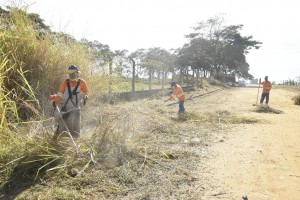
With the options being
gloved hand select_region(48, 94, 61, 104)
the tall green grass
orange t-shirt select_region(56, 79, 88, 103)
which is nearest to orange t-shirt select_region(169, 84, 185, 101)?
the tall green grass

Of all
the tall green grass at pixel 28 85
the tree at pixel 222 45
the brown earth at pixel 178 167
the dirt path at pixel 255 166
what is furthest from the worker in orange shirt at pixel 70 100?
the tree at pixel 222 45

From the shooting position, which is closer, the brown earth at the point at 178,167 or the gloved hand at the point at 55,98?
the brown earth at the point at 178,167

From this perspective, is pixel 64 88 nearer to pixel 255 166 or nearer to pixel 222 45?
pixel 255 166

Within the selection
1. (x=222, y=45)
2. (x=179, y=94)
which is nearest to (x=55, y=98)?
(x=179, y=94)

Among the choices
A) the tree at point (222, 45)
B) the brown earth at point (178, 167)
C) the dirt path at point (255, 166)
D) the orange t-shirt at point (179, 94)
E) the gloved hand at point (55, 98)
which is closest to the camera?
the brown earth at point (178, 167)

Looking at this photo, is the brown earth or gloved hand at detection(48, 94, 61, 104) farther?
gloved hand at detection(48, 94, 61, 104)

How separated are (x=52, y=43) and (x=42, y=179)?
188 inches

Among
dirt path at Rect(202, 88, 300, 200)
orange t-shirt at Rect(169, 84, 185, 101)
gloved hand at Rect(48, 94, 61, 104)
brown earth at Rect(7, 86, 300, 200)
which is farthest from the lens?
orange t-shirt at Rect(169, 84, 185, 101)

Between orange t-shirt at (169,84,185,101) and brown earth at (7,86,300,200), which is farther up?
orange t-shirt at (169,84,185,101)

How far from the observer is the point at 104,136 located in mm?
5281

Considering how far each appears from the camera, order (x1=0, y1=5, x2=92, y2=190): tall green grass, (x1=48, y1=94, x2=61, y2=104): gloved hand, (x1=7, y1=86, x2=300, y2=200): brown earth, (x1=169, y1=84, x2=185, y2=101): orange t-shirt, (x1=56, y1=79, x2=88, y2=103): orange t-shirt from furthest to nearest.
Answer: (x1=169, y1=84, x2=185, y2=101): orange t-shirt, (x1=56, y1=79, x2=88, y2=103): orange t-shirt, (x1=48, y1=94, x2=61, y2=104): gloved hand, (x1=0, y1=5, x2=92, y2=190): tall green grass, (x1=7, y1=86, x2=300, y2=200): brown earth

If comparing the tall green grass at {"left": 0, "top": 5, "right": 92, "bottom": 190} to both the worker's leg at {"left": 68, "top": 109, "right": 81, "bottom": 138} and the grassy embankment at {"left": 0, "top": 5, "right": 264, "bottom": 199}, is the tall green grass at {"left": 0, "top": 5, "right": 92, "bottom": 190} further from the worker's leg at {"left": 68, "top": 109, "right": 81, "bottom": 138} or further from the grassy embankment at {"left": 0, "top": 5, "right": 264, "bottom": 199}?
the worker's leg at {"left": 68, "top": 109, "right": 81, "bottom": 138}

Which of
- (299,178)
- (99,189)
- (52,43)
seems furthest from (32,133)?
(299,178)

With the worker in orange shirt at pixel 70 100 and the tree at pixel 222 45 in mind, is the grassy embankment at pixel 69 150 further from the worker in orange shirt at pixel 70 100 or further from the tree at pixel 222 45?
the tree at pixel 222 45
